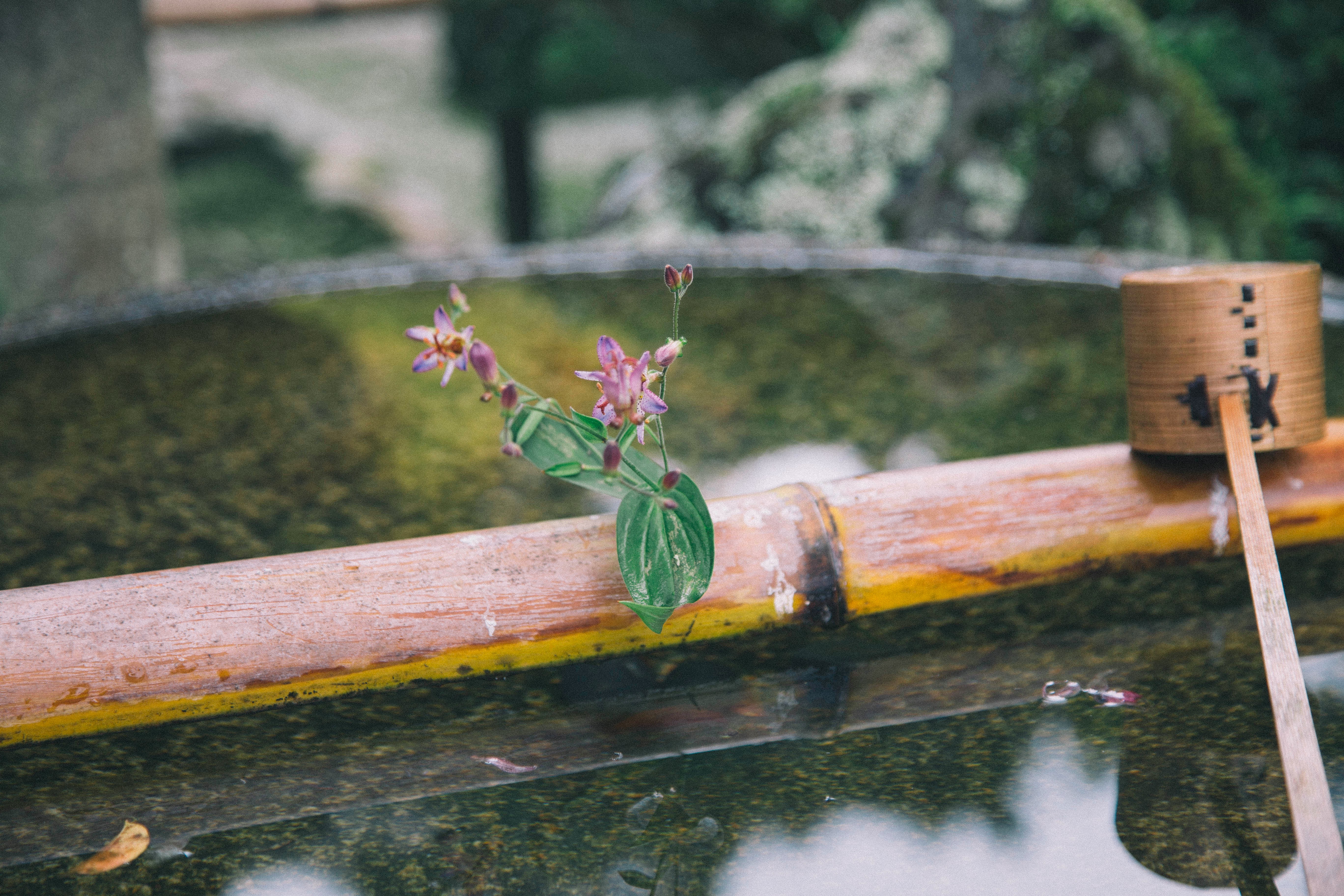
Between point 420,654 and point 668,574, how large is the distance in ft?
0.75

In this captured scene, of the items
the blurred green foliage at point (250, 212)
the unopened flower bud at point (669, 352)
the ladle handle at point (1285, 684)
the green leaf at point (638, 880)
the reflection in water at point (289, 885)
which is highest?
the blurred green foliage at point (250, 212)

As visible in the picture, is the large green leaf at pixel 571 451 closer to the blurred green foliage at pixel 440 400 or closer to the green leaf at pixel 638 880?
the green leaf at pixel 638 880

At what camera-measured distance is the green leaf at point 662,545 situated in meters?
0.80

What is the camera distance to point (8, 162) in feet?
10.6

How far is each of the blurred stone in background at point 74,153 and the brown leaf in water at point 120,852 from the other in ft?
9.74

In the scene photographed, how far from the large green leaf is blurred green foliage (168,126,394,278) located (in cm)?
529

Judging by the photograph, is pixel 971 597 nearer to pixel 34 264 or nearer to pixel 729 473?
pixel 729 473

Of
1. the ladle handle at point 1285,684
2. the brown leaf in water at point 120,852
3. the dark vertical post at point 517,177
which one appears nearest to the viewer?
the ladle handle at point 1285,684

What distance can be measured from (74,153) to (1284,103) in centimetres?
433

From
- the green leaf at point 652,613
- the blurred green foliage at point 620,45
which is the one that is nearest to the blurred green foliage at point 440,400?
the green leaf at point 652,613

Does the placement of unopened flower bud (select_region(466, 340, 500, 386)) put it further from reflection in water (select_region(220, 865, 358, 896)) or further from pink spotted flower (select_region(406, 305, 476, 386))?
reflection in water (select_region(220, 865, 358, 896))

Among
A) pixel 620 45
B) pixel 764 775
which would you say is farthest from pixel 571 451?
pixel 620 45

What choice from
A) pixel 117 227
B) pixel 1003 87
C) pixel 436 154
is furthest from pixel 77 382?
pixel 436 154

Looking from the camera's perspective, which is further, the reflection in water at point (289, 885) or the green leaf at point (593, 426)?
the green leaf at point (593, 426)
